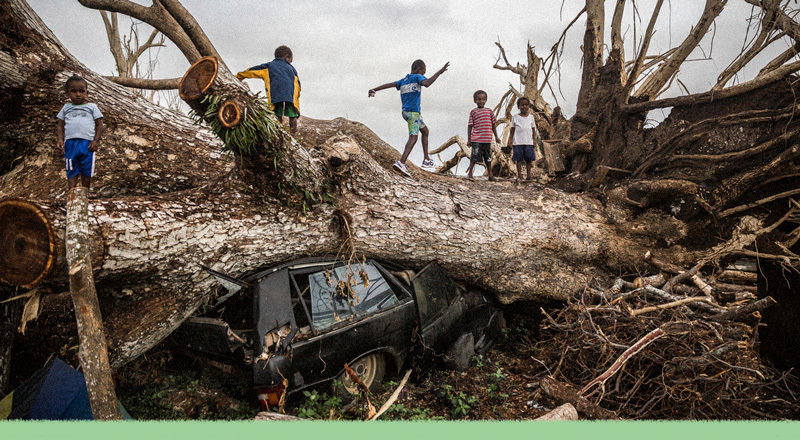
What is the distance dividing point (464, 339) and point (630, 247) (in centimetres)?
276

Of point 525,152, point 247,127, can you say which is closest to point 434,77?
point 525,152

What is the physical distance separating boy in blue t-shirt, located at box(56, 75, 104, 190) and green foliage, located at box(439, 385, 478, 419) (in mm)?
3587

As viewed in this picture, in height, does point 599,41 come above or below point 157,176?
above

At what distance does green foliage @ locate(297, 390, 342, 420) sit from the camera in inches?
132

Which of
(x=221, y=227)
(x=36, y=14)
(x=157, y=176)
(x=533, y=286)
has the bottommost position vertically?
(x=533, y=286)

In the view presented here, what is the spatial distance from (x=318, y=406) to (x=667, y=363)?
10.6 feet

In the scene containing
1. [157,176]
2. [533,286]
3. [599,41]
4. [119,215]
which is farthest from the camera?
[599,41]

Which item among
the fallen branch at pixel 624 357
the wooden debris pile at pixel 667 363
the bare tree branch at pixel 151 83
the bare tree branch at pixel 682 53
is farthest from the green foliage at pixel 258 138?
the bare tree branch at pixel 682 53

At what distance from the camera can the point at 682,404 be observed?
3732 mm

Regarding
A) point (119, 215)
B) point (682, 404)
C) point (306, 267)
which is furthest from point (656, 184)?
point (119, 215)

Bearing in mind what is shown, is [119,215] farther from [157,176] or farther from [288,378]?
[288,378]

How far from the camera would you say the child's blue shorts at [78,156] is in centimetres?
314

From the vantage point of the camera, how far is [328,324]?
12.4ft

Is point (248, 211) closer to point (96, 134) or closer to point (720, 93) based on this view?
point (96, 134)
